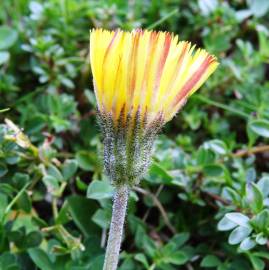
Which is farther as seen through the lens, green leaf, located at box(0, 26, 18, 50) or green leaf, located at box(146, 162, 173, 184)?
green leaf, located at box(0, 26, 18, 50)

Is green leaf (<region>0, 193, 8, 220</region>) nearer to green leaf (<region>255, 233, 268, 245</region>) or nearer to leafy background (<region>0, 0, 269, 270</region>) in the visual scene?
leafy background (<region>0, 0, 269, 270</region>)

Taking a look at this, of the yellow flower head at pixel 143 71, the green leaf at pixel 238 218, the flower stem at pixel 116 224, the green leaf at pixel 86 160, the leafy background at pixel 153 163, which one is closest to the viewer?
the yellow flower head at pixel 143 71

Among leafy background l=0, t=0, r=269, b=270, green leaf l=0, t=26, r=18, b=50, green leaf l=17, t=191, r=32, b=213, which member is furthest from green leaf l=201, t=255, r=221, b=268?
green leaf l=0, t=26, r=18, b=50

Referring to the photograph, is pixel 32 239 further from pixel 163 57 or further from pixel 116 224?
pixel 163 57

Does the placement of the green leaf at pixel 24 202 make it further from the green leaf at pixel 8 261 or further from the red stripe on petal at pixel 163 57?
the red stripe on petal at pixel 163 57

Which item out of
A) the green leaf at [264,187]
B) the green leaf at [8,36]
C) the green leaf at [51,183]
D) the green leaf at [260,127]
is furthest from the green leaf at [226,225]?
the green leaf at [8,36]

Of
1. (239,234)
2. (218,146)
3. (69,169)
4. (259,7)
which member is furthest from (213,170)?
(259,7)
